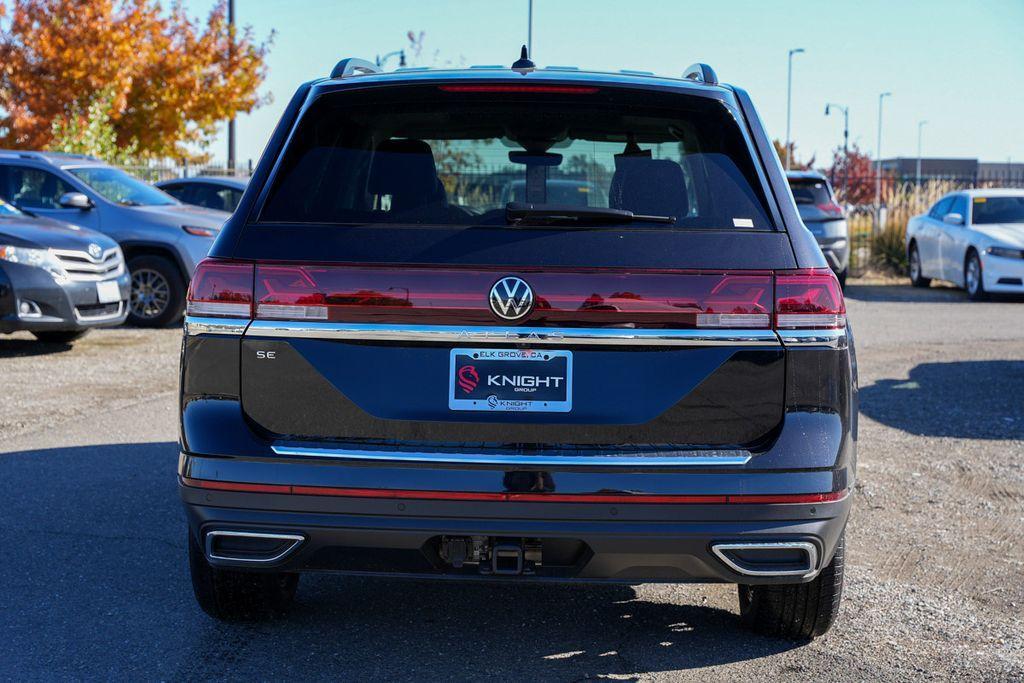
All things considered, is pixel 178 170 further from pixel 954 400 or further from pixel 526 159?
pixel 526 159

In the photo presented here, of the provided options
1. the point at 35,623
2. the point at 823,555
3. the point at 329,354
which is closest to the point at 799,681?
the point at 823,555

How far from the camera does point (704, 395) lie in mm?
3555

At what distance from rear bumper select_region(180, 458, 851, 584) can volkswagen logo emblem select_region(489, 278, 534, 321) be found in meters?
0.50

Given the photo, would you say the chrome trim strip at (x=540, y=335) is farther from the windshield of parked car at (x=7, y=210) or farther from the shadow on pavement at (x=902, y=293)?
the shadow on pavement at (x=902, y=293)

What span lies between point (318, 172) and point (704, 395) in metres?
1.31

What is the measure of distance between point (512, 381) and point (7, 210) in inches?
388

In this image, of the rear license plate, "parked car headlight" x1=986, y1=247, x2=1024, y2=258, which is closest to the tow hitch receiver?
the rear license plate

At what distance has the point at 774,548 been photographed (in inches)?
143

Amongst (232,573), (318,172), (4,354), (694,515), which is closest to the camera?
(694,515)

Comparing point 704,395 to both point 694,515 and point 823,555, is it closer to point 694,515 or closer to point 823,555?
point 694,515

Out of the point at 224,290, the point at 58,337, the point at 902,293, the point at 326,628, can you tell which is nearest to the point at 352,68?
the point at 224,290

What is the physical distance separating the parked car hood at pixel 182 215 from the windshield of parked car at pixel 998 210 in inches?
446

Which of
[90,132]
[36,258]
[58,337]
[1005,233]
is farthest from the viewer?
[90,132]

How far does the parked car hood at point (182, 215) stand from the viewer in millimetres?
13961
